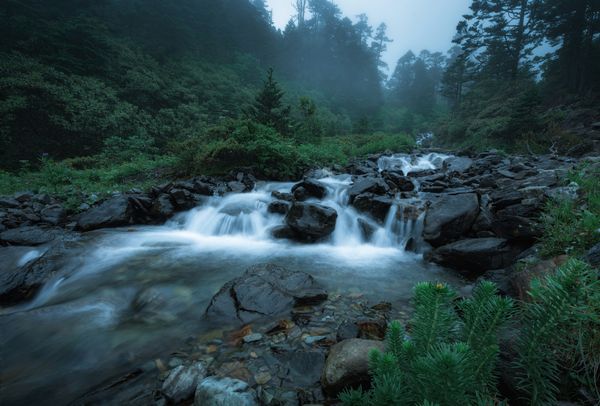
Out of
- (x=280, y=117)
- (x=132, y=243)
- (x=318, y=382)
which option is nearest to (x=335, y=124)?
(x=280, y=117)

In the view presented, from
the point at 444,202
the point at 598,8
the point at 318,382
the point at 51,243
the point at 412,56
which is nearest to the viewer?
the point at 318,382

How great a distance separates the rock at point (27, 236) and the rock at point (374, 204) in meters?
7.66

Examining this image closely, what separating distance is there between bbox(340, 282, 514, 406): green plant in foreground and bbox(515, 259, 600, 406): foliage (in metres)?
0.12

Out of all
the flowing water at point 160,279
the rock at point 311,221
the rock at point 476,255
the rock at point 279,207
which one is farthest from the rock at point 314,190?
the rock at point 476,255

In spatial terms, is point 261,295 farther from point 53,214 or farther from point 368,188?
point 53,214

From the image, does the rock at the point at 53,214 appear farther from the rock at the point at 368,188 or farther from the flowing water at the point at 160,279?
the rock at the point at 368,188

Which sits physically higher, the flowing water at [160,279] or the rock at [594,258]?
the rock at [594,258]

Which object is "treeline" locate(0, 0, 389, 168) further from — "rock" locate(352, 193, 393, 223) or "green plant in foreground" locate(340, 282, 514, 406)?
"green plant in foreground" locate(340, 282, 514, 406)

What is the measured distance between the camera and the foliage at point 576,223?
3.03m

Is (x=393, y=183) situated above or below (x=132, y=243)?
above

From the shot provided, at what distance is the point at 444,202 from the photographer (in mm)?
6707

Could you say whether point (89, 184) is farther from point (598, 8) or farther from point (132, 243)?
point (598, 8)

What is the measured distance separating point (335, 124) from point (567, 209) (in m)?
30.0

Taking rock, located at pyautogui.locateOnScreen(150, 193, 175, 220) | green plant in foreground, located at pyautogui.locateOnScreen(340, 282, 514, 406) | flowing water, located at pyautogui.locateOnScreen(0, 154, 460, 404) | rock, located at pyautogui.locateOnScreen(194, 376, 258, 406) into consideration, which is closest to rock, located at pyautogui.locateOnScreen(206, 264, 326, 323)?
flowing water, located at pyautogui.locateOnScreen(0, 154, 460, 404)
